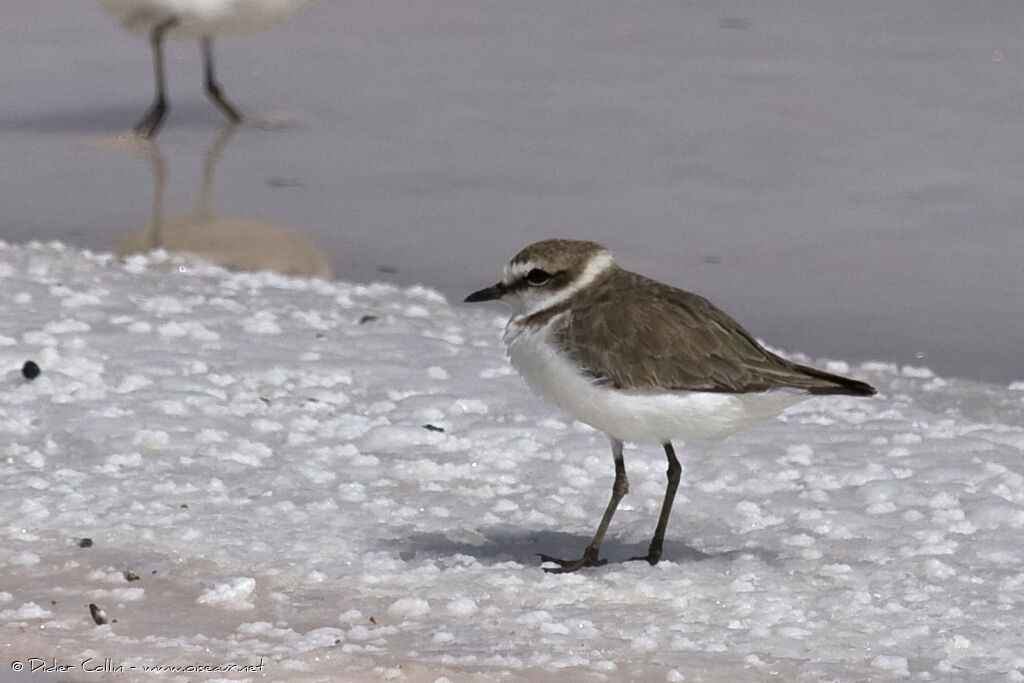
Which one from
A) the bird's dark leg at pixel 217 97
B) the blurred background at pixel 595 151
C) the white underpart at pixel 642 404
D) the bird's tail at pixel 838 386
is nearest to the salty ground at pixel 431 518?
the white underpart at pixel 642 404

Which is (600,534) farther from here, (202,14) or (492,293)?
(202,14)

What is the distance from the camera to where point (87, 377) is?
621 cm

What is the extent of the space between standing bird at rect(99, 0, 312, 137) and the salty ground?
384 centimetres

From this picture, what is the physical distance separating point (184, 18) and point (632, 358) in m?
6.91

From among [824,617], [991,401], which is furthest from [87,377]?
[991,401]

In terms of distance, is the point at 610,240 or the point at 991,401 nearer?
the point at 991,401

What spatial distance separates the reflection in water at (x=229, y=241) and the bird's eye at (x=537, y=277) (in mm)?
3536

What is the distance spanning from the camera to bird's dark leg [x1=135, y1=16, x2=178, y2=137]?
10.9 m

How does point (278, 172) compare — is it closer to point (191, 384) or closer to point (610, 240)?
point (610, 240)

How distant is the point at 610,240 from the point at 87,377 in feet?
10.5

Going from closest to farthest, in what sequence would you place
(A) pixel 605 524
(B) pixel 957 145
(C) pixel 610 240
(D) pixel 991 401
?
1. (A) pixel 605 524
2. (D) pixel 991 401
3. (C) pixel 610 240
4. (B) pixel 957 145

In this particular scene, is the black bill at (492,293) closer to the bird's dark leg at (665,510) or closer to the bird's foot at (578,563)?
the bird's dark leg at (665,510)

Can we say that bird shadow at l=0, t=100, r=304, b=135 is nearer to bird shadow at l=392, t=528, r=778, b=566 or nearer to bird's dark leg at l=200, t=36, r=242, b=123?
bird's dark leg at l=200, t=36, r=242, b=123

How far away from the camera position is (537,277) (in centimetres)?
482
